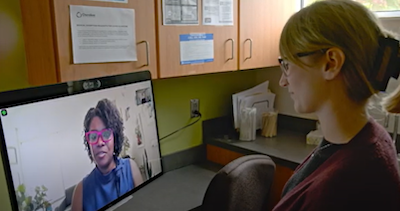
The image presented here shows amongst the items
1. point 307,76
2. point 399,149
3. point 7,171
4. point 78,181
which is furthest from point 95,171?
point 399,149

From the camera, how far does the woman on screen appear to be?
4.04 feet

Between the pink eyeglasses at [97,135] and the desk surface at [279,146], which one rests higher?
the pink eyeglasses at [97,135]

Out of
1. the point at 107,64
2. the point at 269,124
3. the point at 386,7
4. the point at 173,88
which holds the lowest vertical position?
the point at 269,124

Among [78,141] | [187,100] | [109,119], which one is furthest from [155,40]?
[187,100]

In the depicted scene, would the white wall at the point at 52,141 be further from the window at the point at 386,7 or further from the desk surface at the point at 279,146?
the window at the point at 386,7

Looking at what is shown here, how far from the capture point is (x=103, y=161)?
4.26ft

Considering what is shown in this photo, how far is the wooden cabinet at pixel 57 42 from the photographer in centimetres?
121

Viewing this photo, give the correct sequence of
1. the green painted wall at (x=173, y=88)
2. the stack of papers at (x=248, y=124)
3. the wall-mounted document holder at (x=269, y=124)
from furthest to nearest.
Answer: the wall-mounted document holder at (x=269, y=124)
the stack of papers at (x=248, y=124)
the green painted wall at (x=173, y=88)

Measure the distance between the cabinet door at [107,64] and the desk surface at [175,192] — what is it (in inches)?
22.3

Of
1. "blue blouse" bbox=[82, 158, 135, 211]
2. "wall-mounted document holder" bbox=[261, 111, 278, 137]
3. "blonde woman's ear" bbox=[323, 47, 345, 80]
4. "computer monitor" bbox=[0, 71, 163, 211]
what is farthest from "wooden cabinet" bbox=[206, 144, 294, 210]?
"blonde woman's ear" bbox=[323, 47, 345, 80]

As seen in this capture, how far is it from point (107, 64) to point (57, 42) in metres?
0.20

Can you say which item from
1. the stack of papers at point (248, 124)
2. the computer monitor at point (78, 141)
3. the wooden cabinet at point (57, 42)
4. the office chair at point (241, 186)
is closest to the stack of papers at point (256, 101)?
the stack of papers at point (248, 124)

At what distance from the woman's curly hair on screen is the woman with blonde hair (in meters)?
0.67

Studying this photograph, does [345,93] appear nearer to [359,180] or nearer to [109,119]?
[359,180]
